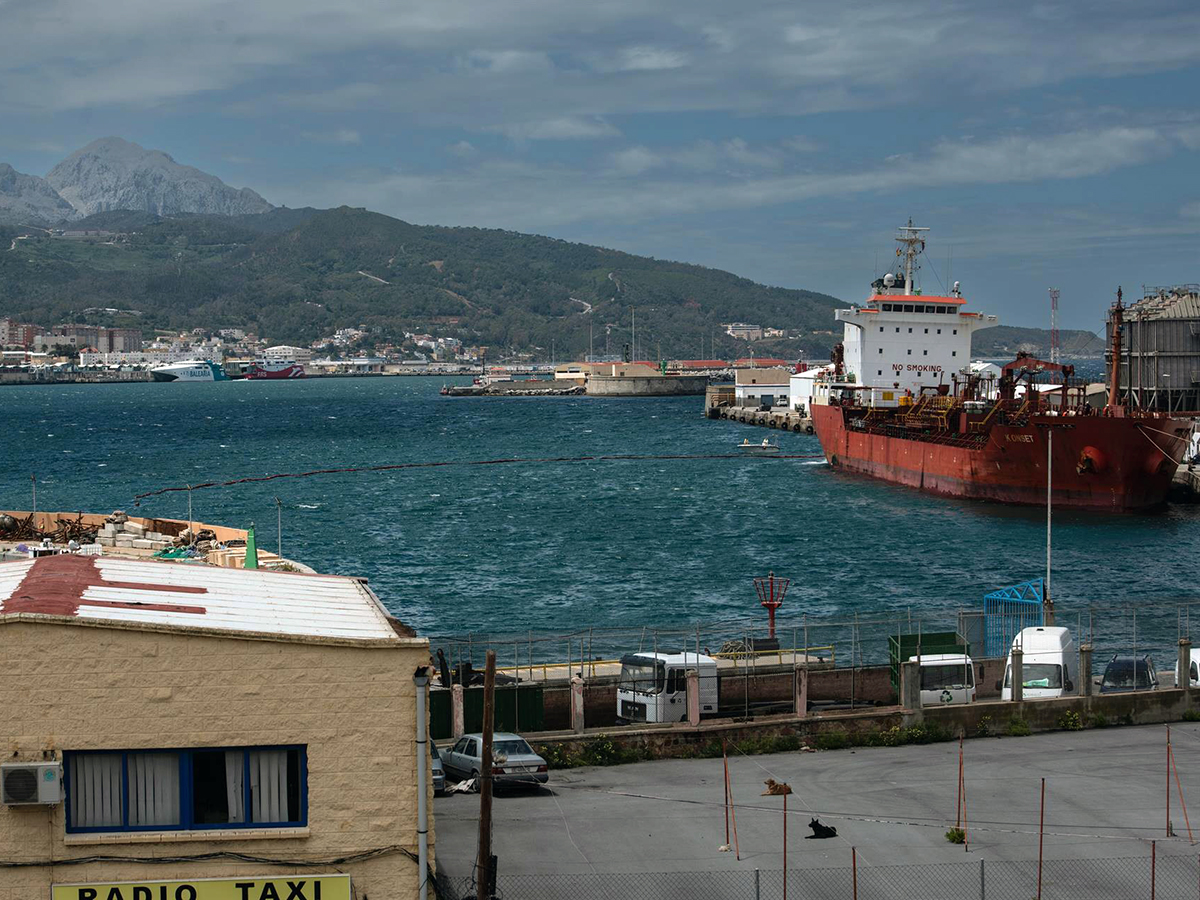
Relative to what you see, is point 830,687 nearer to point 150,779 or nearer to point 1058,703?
point 1058,703

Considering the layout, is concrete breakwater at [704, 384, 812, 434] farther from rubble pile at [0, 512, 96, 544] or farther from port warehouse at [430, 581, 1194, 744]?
port warehouse at [430, 581, 1194, 744]

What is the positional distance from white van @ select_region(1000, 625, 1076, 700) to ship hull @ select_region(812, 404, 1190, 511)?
33201mm

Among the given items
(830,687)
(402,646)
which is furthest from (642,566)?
(402,646)

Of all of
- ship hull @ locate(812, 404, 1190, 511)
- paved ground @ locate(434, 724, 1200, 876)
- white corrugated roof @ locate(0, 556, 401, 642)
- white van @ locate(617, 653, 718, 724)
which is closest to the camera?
white corrugated roof @ locate(0, 556, 401, 642)

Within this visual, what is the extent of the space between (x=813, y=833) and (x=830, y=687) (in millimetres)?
7718

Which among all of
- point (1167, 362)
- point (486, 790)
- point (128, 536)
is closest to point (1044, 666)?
point (486, 790)

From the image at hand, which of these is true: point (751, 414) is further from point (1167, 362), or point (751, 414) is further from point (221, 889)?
point (221, 889)

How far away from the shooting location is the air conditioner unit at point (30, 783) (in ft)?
36.4

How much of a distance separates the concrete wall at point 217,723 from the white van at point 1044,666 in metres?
13.6

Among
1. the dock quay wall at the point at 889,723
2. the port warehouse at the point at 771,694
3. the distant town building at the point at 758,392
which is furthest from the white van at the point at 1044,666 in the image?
the distant town building at the point at 758,392

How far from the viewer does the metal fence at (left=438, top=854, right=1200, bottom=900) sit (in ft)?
47.7

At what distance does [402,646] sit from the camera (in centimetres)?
1182

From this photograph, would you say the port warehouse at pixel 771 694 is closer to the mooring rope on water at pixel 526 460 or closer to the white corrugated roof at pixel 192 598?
the white corrugated roof at pixel 192 598

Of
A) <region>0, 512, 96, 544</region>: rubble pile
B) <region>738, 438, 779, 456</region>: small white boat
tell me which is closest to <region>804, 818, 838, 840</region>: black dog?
<region>0, 512, 96, 544</region>: rubble pile
